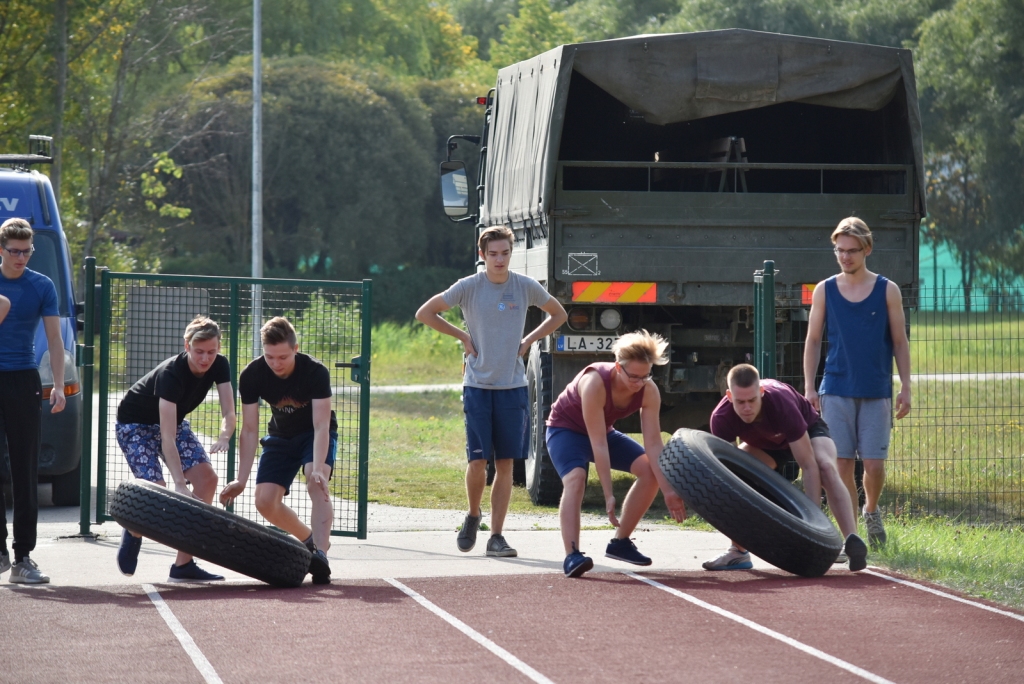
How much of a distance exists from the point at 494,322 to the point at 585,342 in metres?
2.10

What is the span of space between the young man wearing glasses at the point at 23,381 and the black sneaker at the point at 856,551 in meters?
4.31

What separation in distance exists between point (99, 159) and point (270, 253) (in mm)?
19406

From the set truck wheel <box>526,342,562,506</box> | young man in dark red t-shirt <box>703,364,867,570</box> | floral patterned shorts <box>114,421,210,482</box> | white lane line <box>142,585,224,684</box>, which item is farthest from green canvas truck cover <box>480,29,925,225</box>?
white lane line <box>142,585,224,684</box>

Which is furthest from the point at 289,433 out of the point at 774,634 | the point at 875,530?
the point at 875,530

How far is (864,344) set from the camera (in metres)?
7.64

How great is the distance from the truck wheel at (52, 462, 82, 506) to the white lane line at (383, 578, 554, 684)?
4117mm

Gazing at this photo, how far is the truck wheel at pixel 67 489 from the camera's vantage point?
1046 cm

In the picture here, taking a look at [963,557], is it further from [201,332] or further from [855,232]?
[201,332]

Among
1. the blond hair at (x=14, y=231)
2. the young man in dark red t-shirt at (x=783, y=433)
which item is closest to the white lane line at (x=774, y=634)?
the young man in dark red t-shirt at (x=783, y=433)

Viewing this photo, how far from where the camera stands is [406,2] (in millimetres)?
53531

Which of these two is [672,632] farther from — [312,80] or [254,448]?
[312,80]

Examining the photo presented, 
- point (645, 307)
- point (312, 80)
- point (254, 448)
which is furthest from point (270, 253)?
point (254, 448)

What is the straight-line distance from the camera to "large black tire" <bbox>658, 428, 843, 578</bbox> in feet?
22.9

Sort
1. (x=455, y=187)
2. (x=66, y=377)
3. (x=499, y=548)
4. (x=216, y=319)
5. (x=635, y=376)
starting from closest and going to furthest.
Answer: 1. (x=635, y=376)
2. (x=499, y=548)
3. (x=216, y=319)
4. (x=66, y=377)
5. (x=455, y=187)
